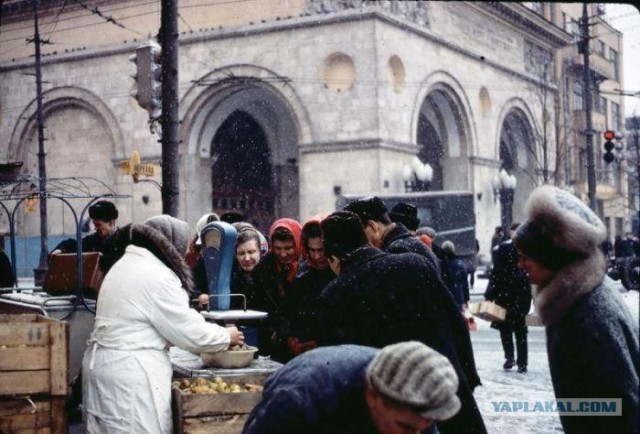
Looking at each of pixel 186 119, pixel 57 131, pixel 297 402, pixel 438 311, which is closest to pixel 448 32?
pixel 186 119

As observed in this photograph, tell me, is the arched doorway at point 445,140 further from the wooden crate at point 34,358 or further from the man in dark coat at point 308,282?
the wooden crate at point 34,358

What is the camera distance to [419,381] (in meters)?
2.63

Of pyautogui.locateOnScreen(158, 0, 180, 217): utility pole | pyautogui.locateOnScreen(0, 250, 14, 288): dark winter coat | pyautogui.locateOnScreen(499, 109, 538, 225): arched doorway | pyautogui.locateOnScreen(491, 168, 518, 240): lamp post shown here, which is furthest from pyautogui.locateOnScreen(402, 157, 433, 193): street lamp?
pyautogui.locateOnScreen(0, 250, 14, 288): dark winter coat

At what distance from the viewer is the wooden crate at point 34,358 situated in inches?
204

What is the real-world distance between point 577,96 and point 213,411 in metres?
40.5

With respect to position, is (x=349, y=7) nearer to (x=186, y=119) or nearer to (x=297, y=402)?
(x=186, y=119)

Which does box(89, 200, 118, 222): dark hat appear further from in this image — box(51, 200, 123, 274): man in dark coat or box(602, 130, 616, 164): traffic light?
box(602, 130, 616, 164): traffic light

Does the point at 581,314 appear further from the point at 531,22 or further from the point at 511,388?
the point at 531,22

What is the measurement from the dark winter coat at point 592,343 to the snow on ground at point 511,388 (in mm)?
5204

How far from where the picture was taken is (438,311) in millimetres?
4742

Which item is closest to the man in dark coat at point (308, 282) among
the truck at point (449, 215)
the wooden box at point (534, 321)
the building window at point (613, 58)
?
the wooden box at point (534, 321)

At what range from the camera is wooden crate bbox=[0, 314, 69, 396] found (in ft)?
17.0

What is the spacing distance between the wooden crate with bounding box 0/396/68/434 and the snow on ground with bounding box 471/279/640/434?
177 inches

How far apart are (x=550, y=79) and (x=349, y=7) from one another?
16.1 metres
